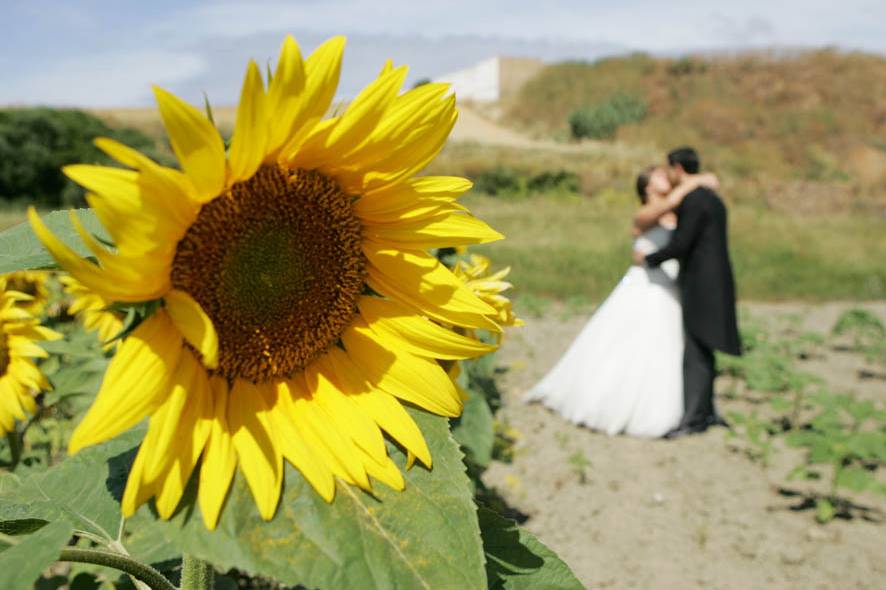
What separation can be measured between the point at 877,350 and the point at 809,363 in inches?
25.4

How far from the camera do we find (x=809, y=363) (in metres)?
7.80

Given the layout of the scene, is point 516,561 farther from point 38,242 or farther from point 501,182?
point 501,182

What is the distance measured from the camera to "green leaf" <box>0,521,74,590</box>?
0.65 metres

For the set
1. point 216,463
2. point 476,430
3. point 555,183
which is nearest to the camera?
point 216,463

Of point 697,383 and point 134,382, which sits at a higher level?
point 134,382

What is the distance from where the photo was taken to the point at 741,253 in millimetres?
13953

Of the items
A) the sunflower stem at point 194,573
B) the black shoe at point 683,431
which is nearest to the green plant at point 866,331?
the black shoe at point 683,431

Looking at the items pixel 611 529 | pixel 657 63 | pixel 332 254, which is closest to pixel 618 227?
pixel 611 529

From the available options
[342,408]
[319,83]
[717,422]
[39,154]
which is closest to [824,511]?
[717,422]

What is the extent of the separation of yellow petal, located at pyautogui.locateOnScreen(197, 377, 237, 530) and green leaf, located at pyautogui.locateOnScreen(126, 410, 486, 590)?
13mm

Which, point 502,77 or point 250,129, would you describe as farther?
point 502,77

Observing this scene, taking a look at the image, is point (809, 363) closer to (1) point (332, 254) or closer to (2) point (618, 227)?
(1) point (332, 254)

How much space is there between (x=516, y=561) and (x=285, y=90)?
664mm

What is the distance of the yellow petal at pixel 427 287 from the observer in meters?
1.01
